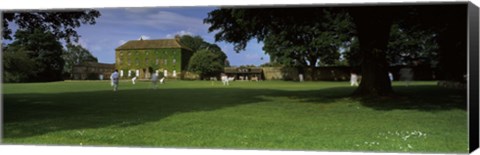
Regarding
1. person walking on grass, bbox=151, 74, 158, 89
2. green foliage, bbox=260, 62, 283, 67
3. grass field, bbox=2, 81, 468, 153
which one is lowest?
grass field, bbox=2, 81, 468, 153

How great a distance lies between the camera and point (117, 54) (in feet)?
30.6

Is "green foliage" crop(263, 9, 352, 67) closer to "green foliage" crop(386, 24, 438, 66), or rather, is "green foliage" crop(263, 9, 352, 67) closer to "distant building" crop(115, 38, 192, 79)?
"green foliage" crop(386, 24, 438, 66)

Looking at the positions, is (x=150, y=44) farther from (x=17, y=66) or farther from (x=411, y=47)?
(x=411, y=47)

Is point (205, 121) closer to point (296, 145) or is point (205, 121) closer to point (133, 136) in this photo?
point (133, 136)

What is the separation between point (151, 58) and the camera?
32.0 feet

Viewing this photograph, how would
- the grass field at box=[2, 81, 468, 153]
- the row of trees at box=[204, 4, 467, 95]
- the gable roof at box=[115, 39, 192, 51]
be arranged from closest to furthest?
1. the grass field at box=[2, 81, 468, 153]
2. the row of trees at box=[204, 4, 467, 95]
3. the gable roof at box=[115, 39, 192, 51]

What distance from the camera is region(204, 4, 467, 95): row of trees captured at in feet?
28.5

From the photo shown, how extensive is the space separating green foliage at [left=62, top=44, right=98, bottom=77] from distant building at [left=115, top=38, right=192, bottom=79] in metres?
0.56

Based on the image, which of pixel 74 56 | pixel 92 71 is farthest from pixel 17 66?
pixel 92 71

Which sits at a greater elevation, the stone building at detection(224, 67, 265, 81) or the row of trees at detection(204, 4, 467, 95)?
the row of trees at detection(204, 4, 467, 95)

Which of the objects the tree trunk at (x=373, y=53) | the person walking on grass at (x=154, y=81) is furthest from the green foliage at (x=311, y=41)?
the person walking on grass at (x=154, y=81)

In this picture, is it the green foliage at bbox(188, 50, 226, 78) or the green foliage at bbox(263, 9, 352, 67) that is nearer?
the green foliage at bbox(188, 50, 226, 78)

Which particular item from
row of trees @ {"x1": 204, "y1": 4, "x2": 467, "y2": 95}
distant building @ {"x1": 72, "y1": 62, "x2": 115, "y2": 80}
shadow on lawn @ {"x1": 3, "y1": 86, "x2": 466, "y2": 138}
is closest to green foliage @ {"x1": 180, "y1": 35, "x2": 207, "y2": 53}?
row of trees @ {"x1": 204, "y1": 4, "x2": 467, "y2": 95}

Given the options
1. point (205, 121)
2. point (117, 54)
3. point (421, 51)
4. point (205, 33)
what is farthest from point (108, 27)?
point (421, 51)
